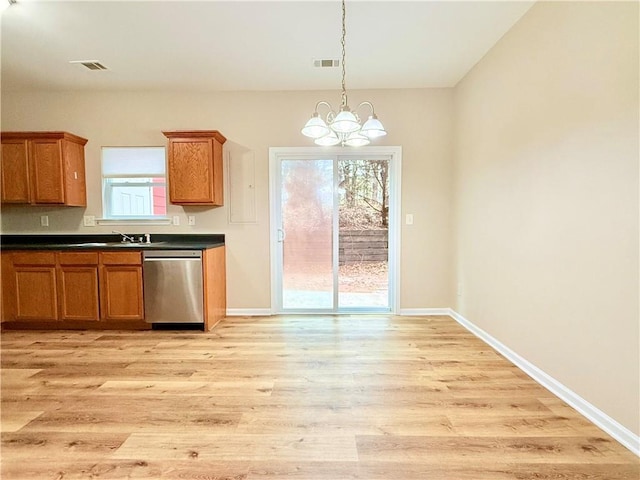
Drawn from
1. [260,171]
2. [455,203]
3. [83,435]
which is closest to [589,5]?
[455,203]

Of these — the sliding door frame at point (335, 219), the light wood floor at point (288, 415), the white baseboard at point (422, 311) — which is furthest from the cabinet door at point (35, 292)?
the white baseboard at point (422, 311)

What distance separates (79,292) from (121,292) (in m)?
0.45

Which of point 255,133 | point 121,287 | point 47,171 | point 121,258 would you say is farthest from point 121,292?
point 255,133

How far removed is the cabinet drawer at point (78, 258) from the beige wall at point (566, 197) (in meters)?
4.05

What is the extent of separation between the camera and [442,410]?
6.09 ft

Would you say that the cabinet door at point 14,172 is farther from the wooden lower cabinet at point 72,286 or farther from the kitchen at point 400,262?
the wooden lower cabinet at point 72,286

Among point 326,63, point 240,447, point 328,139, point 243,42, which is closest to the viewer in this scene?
point 240,447

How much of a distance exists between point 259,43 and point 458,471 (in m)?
3.36

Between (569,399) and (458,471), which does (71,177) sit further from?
(569,399)

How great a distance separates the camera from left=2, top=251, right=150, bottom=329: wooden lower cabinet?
10.6ft

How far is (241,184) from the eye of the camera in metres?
3.79

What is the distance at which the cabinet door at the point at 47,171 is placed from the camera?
3391mm

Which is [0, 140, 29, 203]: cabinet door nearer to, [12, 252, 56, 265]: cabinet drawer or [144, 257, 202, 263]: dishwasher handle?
[12, 252, 56, 265]: cabinet drawer

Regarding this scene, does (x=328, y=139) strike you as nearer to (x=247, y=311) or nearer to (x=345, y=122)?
(x=345, y=122)
